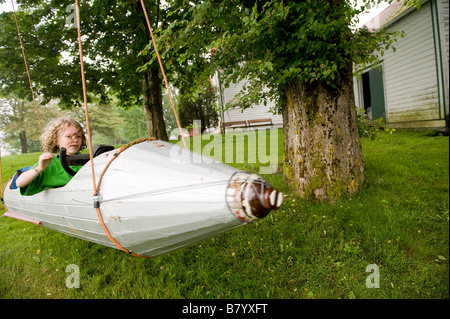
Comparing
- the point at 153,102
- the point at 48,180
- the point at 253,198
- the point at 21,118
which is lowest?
the point at 253,198

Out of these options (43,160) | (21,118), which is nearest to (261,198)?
(43,160)

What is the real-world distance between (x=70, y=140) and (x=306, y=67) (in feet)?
8.82

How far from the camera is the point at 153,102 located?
8.77 m

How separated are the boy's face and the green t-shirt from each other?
1.18 feet

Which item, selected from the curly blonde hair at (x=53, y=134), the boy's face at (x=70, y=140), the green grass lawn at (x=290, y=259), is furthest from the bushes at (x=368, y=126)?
the curly blonde hair at (x=53, y=134)

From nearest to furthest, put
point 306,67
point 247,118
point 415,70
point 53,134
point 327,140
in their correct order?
1. point 53,134
2. point 306,67
3. point 327,140
4. point 415,70
5. point 247,118

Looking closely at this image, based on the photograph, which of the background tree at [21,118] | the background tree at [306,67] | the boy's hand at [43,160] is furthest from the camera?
the background tree at [21,118]

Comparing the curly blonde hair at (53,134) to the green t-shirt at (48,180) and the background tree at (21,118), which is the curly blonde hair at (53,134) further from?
the background tree at (21,118)

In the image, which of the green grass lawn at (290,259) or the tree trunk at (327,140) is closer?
the green grass lawn at (290,259)

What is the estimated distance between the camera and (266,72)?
3.38 metres

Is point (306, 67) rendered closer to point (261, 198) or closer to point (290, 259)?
point (290, 259)

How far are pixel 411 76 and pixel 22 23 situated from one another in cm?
1188

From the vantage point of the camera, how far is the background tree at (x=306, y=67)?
2.89 meters

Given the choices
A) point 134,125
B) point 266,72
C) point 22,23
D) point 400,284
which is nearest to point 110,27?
point 22,23
